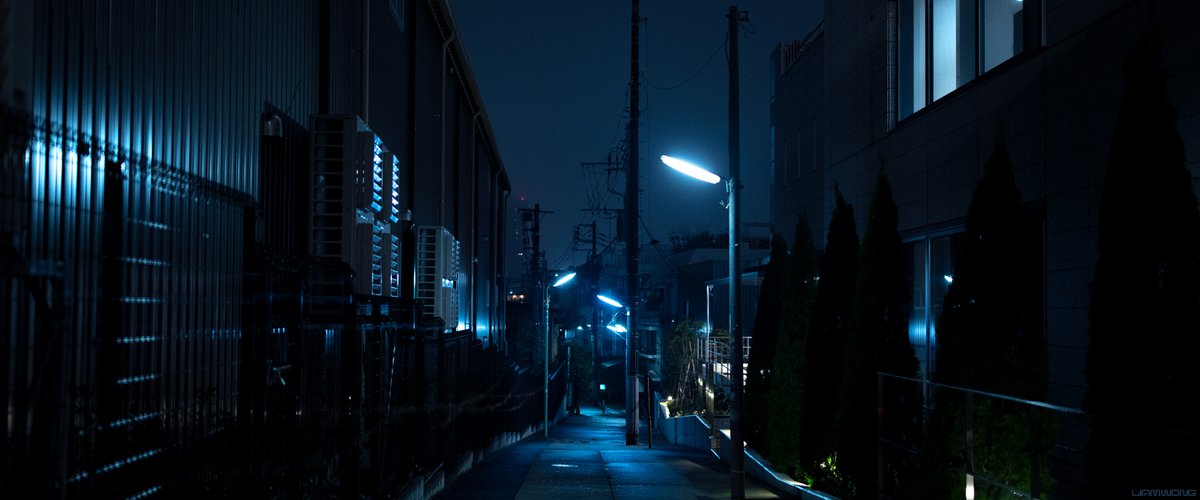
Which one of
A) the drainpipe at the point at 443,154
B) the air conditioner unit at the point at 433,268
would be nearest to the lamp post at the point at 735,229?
the air conditioner unit at the point at 433,268

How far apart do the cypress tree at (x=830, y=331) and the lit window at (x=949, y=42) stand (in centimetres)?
217

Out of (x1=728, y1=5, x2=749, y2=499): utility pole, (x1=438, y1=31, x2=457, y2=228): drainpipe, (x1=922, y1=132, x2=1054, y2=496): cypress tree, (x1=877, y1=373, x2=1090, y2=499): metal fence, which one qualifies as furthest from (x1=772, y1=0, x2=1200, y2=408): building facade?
(x1=438, y1=31, x2=457, y2=228): drainpipe

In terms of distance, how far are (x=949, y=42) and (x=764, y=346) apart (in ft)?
22.1

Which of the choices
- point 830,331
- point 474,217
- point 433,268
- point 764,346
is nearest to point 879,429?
point 830,331

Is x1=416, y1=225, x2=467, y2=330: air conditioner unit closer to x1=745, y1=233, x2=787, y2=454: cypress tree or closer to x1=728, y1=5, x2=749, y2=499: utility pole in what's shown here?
x1=745, y1=233, x2=787, y2=454: cypress tree

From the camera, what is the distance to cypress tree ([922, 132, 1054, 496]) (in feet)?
28.4

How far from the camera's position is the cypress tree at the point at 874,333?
11.1 meters

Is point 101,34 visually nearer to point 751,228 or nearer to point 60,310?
point 60,310

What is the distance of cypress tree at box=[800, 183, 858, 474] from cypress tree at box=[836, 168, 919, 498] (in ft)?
5.98

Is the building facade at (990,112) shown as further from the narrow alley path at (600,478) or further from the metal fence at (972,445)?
the narrow alley path at (600,478)

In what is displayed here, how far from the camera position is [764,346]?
59.8 feet

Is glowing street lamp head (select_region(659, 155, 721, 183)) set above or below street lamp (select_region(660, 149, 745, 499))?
above

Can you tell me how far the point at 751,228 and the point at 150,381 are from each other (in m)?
31.9

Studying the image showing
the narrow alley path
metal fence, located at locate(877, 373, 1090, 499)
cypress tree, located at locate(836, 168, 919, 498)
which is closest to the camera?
metal fence, located at locate(877, 373, 1090, 499)
